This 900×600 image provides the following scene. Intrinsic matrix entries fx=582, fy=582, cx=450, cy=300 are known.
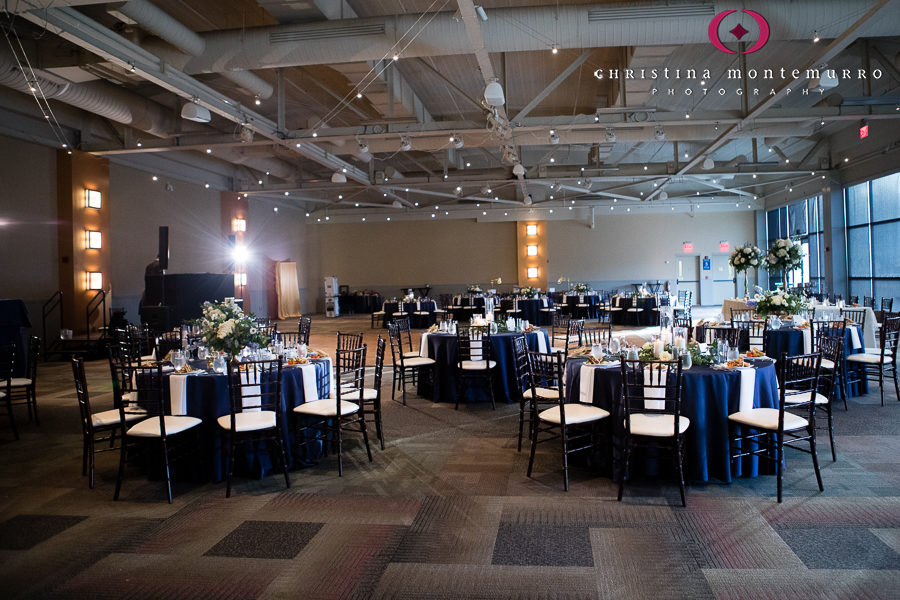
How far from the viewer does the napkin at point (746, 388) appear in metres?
4.13

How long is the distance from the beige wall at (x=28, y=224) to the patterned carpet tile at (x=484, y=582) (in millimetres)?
11371

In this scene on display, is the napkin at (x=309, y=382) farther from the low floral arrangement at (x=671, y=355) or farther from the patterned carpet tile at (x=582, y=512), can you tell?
the low floral arrangement at (x=671, y=355)

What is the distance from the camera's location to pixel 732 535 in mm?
3236

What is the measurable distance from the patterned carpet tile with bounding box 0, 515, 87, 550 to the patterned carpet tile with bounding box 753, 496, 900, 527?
431 centimetres

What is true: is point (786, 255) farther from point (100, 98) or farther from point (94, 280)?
point (94, 280)

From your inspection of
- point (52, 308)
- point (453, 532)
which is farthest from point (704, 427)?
point (52, 308)

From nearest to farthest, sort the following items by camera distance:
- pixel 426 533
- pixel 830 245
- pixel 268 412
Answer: pixel 426 533
pixel 268 412
pixel 830 245

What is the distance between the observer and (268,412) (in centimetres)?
435

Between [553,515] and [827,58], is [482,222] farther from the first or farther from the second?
[553,515]

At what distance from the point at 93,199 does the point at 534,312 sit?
10968 millimetres

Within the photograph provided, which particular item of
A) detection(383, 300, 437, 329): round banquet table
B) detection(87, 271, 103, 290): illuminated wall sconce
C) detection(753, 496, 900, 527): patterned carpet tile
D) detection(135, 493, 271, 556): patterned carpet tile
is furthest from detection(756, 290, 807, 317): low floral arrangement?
detection(87, 271, 103, 290): illuminated wall sconce

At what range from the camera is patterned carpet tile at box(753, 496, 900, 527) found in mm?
3357

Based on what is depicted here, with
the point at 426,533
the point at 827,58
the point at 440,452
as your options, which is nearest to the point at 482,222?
the point at 827,58

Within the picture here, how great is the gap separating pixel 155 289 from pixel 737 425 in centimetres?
1061
